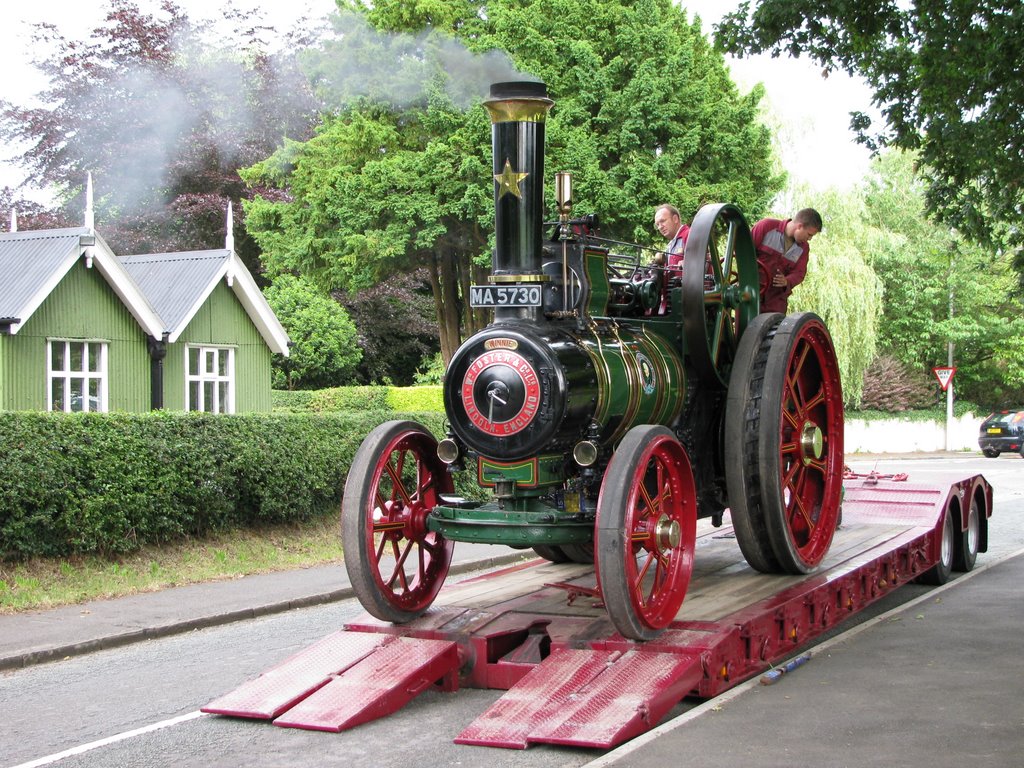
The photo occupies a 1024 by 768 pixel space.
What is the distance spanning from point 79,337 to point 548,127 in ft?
30.6

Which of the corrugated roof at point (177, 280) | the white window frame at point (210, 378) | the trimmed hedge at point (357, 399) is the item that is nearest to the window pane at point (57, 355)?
the corrugated roof at point (177, 280)

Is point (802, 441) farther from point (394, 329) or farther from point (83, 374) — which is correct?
point (394, 329)

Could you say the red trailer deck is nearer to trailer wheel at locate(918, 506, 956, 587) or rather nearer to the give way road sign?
trailer wheel at locate(918, 506, 956, 587)

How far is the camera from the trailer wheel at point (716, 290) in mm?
8117

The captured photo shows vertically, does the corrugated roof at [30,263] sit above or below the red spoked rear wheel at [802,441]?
above

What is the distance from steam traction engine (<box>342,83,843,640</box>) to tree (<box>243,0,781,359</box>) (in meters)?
14.3

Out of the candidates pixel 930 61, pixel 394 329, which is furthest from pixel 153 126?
pixel 930 61

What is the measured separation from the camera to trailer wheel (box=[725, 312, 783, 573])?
816 centimetres

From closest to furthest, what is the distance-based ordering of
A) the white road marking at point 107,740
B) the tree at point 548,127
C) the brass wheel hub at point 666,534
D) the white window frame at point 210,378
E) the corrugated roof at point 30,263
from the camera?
the white road marking at point 107,740, the brass wheel hub at point 666,534, the corrugated roof at point 30,263, the white window frame at point 210,378, the tree at point 548,127

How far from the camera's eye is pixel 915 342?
4128cm

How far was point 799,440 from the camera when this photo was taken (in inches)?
351

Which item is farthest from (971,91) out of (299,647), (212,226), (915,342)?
(915,342)

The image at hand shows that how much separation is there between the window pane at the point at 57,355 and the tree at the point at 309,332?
35.2 ft

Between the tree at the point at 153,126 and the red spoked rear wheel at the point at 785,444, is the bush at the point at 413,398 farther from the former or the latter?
the red spoked rear wheel at the point at 785,444
